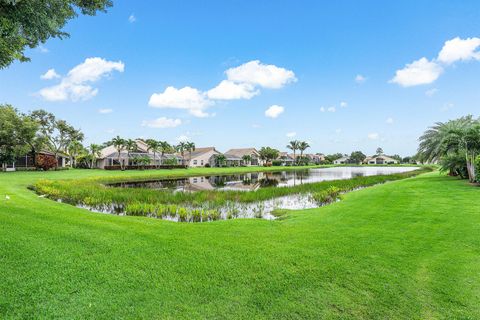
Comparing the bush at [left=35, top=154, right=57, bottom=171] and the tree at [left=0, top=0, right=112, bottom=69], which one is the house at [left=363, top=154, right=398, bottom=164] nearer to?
the bush at [left=35, top=154, right=57, bottom=171]

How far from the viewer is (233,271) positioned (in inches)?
187

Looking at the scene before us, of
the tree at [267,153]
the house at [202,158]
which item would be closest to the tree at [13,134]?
the house at [202,158]

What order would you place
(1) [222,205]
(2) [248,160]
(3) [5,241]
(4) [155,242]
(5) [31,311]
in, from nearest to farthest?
1. (5) [31,311]
2. (3) [5,241]
3. (4) [155,242]
4. (1) [222,205]
5. (2) [248,160]

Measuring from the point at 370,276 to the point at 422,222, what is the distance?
4819mm

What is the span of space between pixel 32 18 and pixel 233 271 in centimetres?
600

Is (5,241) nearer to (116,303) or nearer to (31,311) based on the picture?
(31,311)

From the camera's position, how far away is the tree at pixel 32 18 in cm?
488

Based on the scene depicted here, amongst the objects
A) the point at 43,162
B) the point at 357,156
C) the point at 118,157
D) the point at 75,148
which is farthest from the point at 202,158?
the point at 357,156

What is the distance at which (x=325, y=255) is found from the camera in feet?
18.2

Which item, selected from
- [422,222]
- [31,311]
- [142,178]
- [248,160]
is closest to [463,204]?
[422,222]

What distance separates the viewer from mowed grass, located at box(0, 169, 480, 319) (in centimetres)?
372

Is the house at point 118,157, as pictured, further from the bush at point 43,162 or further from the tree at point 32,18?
the tree at point 32,18

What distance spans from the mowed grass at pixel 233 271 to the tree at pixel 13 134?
128 ft

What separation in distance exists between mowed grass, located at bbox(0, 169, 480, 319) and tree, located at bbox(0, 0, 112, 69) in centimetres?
417
